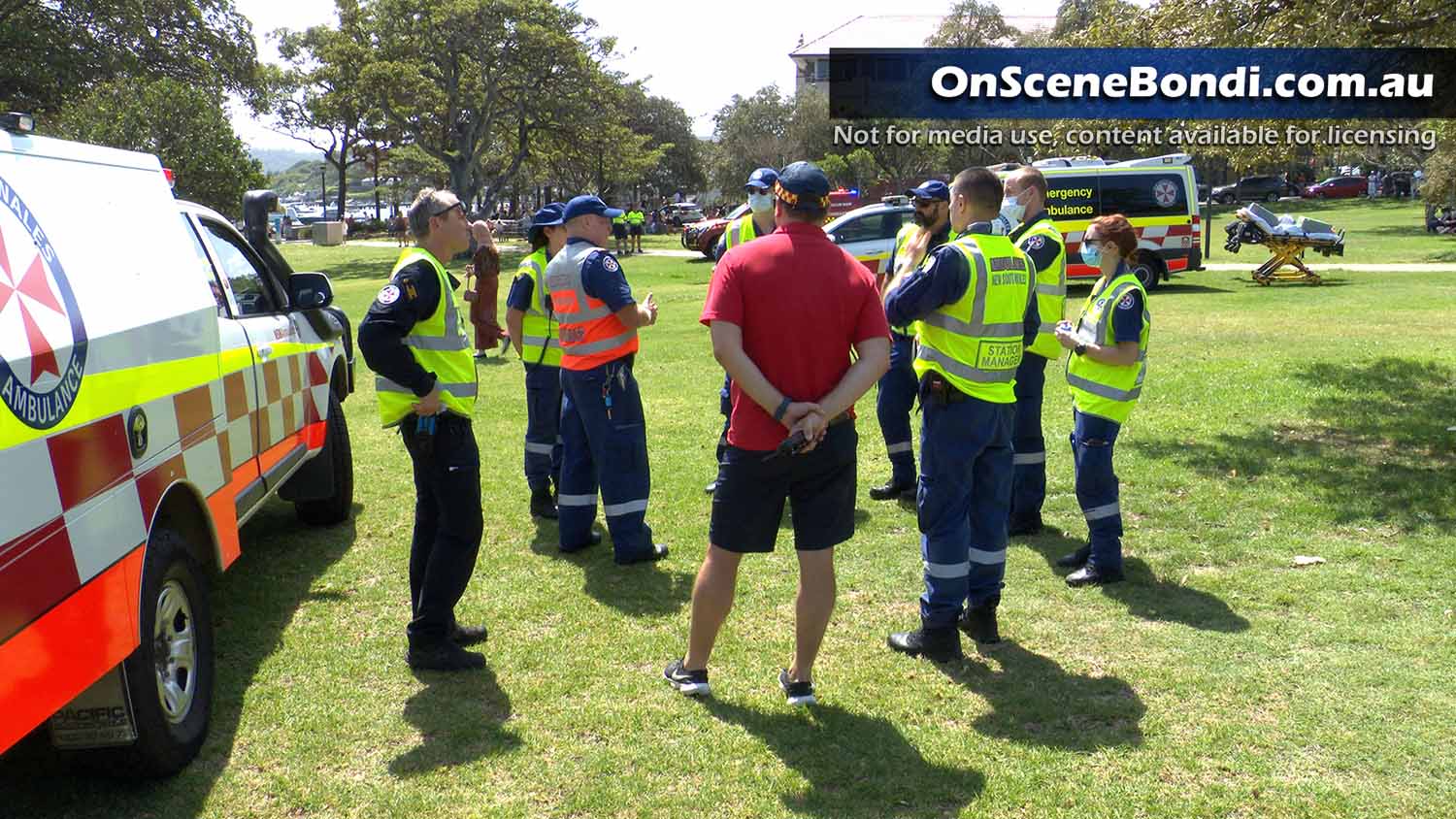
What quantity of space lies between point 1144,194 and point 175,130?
72.2 ft

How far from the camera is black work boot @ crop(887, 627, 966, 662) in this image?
4.40 meters

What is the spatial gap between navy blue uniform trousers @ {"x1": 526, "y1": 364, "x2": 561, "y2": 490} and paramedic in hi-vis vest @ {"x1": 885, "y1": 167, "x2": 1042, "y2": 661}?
2663 millimetres

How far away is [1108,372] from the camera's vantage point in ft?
16.8

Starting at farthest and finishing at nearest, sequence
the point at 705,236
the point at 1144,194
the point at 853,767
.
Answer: the point at 705,236, the point at 1144,194, the point at 853,767

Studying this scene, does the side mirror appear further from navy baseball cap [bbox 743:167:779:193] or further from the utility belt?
the utility belt

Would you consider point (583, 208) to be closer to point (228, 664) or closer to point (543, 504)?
point (543, 504)

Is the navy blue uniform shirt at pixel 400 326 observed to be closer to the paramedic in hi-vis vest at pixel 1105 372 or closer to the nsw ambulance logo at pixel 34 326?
the nsw ambulance logo at pixel 34 326

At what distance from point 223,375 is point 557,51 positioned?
112 feet

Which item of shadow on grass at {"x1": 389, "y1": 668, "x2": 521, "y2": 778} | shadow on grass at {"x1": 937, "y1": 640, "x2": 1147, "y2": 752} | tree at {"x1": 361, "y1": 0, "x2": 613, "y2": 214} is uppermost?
tree at {"x1": 361, "y1": 0, "x2": 613, "y2": 214}

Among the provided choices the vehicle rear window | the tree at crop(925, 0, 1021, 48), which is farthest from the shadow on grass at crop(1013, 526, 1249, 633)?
the tree at crop(925, 0, 1021, 48)

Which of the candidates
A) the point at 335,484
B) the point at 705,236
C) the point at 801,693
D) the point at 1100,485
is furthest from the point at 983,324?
the point at 705,236

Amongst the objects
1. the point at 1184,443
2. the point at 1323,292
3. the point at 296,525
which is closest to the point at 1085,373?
the point at 1184,443

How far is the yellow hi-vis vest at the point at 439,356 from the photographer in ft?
13.8

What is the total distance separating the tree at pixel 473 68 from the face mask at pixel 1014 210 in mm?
32704
